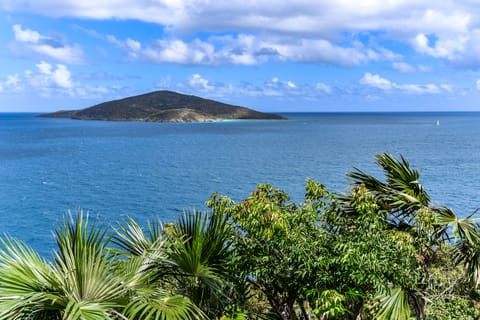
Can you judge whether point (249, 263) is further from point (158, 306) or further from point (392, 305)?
point (392, 305)

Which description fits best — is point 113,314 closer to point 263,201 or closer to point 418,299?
point 263,201

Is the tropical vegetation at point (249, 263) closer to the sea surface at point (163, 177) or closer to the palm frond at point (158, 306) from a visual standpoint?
the palm frond at point (158, 306)

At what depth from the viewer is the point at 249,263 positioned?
6.87 meters

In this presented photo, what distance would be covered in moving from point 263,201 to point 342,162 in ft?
180

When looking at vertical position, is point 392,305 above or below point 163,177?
above

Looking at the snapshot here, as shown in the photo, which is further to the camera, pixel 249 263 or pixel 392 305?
pixel 392 305

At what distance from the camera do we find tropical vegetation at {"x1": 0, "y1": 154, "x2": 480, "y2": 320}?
548cm

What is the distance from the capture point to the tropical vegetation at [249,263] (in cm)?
548

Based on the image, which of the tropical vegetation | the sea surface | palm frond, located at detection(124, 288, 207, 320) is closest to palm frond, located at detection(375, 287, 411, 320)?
the tropical vegetation

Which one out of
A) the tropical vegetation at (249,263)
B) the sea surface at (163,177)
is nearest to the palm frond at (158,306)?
the tropical vegetation at (249,263)

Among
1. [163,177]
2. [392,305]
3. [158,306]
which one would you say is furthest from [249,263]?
[163,177]

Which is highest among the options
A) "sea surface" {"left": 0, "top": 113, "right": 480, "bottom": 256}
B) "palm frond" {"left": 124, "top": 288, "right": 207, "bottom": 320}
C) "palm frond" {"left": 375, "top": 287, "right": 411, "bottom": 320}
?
"palm frond" {"left": 124, "top": 288, "right": 207, "bottom": 320}

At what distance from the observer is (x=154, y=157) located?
68.7 meters

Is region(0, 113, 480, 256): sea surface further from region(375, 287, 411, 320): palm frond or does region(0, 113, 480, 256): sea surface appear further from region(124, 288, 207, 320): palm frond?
region(124, 288, 207, 320): palm frond
